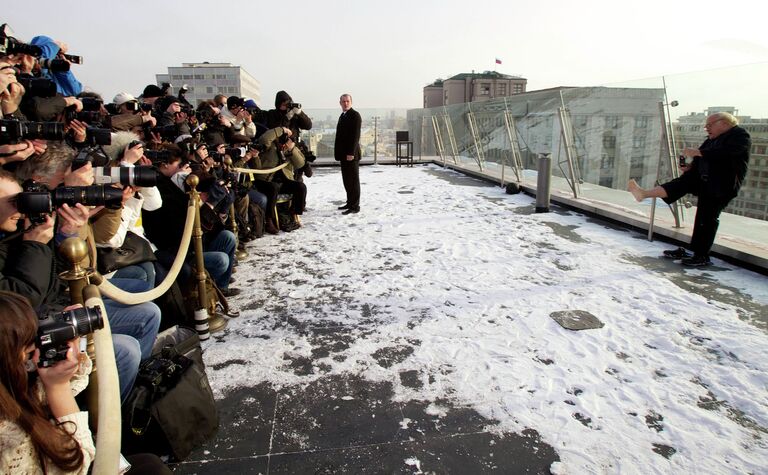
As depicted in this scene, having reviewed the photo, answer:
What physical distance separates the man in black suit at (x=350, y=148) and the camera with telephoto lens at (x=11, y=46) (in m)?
4.53

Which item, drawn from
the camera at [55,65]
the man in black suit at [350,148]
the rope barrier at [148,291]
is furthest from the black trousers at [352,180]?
the rope barrier at [148,291]

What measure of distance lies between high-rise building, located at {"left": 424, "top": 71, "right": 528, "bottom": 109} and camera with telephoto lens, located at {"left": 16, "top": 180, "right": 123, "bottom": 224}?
139ft

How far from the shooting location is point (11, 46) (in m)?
3.53

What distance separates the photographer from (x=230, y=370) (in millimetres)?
2867

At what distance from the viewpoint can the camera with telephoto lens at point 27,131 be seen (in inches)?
92.5

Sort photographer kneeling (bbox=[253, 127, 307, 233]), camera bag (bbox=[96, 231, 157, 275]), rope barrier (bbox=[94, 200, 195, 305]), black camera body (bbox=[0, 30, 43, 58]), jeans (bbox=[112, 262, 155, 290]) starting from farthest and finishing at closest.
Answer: photographer kneeling (bbox=[253, 127, 307, 233]), black camera body (bbox=[0, 30, 43, 58]), jeans (bbox=[112, 262, 155, 290]), camera bag (bbox=[96, 231, 157, 275]), rope barrier (bbox=[94, 200, 195, 305])

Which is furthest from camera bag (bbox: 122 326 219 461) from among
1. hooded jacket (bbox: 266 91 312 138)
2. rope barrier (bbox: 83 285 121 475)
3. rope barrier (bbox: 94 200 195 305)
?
hooded jacket (bbox: 266 91 312 138)

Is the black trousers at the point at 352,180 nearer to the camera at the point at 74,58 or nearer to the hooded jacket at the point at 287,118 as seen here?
the hooded jacket at the point at 287,118

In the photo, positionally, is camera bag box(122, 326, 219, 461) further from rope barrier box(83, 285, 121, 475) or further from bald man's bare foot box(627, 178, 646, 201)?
bald man's bare foot box(627, 178, 646, 201)

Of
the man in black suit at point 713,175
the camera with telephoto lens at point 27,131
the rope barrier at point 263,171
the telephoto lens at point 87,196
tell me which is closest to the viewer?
the telephoto lens at point 87,196

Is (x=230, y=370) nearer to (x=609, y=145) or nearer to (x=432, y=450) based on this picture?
(x=432, y=450)

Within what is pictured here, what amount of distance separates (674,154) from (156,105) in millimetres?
6793

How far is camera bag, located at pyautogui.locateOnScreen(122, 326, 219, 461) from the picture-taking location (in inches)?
78.8

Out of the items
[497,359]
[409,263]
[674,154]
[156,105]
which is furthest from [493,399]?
[156,105]
